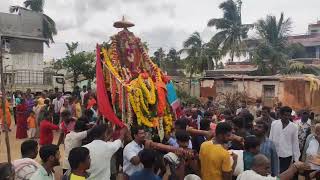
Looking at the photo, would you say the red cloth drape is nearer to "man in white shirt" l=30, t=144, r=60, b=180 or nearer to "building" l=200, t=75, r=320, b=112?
"man in white shirt" l=30, t=144, r=60, b=180

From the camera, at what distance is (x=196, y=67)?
1204 inches

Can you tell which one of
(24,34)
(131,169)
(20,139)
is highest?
(24,34)

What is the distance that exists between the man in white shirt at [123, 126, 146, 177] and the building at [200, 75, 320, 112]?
52.9ft

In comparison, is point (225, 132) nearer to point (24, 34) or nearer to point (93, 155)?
point (93, 155)

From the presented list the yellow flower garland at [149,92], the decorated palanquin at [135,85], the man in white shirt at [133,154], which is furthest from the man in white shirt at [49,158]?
the yellow flower garland at [149,92]

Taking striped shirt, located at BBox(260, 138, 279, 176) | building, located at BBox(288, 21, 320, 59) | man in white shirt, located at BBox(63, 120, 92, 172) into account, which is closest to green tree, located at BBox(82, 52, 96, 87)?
man in white shirt, located at BBox(63, 120, 92, 172)

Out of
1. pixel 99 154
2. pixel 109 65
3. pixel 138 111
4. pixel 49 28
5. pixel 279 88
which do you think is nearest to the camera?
pixel 99 154

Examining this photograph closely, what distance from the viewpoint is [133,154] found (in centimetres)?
537

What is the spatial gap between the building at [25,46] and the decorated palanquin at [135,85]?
71.8 ft

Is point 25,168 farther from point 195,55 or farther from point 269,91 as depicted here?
point 195,55

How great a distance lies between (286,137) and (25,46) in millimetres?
28826

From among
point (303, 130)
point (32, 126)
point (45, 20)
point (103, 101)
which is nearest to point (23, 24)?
point (45, 20)

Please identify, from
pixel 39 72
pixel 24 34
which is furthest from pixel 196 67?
pixel 24 34

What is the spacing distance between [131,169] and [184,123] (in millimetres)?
1330
